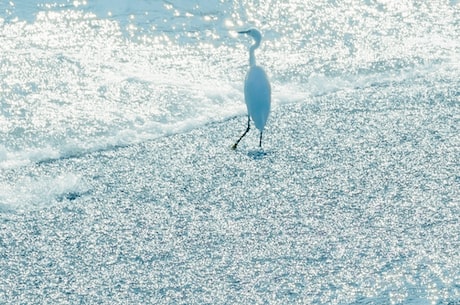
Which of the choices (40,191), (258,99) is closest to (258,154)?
(258,99)

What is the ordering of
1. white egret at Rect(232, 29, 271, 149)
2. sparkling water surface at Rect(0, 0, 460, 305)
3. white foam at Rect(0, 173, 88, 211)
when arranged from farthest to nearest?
white egret at Rect(232, 29, 271, 149), white foam at Rect(0, 173, 88, 211), sparkling water surface at Rect(0, 0, 460, 305)

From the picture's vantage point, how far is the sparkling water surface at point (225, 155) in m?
3.35

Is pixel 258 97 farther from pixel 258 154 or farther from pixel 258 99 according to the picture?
pixel 258 154

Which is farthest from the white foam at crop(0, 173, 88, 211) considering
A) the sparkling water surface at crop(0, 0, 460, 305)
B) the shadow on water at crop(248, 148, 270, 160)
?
the shadow on water at crop(248, 148, 270, 160)

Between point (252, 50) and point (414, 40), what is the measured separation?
1.75 m

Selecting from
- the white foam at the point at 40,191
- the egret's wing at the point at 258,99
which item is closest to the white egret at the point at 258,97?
the egret's wing at the point at 258,99

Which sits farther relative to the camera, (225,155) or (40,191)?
(225,155)

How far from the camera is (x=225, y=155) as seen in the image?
4.41 meters

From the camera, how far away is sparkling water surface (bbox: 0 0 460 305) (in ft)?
11.0

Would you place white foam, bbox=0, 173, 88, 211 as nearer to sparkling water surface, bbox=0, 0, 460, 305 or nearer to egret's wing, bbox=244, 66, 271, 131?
sparkling water surface, bbox=0, 0, 460, 305

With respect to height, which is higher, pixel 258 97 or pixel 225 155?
pixel 258 97

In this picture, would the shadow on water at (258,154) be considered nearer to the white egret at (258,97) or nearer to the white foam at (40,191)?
the white egret at (258,97)

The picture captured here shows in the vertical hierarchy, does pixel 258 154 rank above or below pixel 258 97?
below

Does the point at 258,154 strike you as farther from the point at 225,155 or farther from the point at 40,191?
A: the point at 40,191
